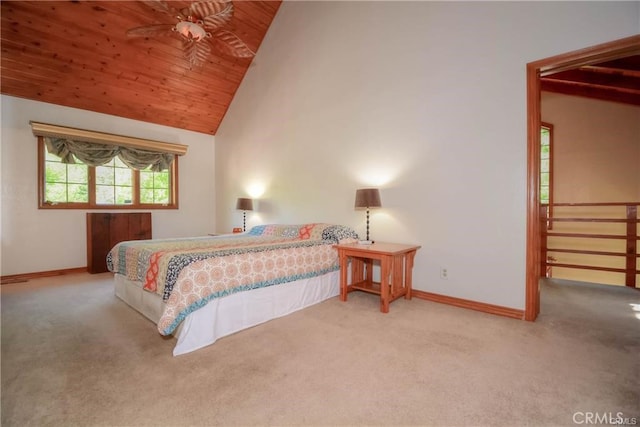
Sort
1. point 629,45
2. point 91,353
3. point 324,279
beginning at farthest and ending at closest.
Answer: point 324,279 < point 629,45 < point 91,353

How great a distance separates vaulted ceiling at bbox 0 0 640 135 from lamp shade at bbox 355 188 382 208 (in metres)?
2.52

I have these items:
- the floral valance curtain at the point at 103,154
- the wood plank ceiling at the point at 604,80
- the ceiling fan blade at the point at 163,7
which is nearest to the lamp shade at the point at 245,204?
the floral valance curtain at the point at 103,154

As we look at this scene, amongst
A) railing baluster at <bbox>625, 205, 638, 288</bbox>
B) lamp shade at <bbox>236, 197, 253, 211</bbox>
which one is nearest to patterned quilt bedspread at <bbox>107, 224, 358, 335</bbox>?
Answer: lamp shade at <bbox>236, 197, 253, 211</bbox>

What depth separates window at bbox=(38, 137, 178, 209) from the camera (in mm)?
4297

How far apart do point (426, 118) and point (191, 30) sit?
251 centimetres

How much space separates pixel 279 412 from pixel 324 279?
71.9 inches

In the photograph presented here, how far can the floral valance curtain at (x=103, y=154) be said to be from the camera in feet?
13.9

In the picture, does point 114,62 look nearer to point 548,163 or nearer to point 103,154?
point 103,154

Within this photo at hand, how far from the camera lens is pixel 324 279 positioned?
323 cm

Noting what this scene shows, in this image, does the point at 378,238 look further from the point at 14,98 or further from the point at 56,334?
the point at 14,98

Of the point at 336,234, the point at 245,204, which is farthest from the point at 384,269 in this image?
the point at 245,204

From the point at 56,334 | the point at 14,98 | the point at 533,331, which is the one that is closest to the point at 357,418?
the point at 533,331

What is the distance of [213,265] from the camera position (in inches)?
88.4

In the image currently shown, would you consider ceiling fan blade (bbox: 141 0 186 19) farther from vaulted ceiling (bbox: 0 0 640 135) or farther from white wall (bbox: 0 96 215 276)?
white wall (bbox: 0 96 215 276)
